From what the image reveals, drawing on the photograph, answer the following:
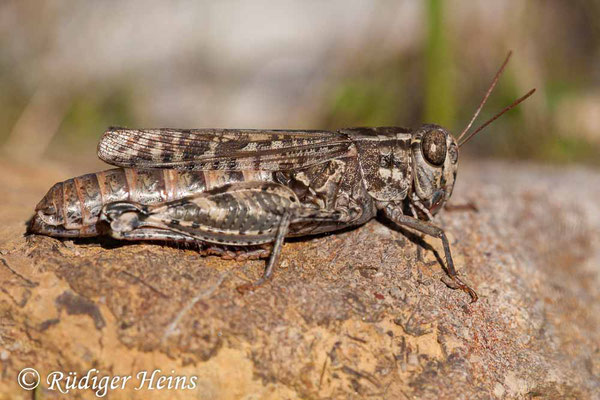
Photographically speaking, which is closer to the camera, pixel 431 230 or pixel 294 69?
pixel 431 230

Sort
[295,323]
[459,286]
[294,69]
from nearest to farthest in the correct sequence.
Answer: [295,323] → [459,286] → [294,69]

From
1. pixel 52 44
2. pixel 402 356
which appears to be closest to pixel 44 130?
pixel 52 44

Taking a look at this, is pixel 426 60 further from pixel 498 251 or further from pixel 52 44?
pixel 52 44

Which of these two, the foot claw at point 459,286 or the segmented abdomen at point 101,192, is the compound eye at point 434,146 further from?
the segmented abdomen at point 101,192

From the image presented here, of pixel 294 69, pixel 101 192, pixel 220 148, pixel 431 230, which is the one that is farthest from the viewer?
pixel 294 69

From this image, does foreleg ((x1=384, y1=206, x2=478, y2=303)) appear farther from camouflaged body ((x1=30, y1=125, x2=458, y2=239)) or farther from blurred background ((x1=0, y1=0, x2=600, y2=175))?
blurred background ((x1=0, y1=0, x2=600, y2=175))

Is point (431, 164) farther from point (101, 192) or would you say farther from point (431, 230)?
point (101, 192)

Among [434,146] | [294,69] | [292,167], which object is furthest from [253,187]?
[294,69]

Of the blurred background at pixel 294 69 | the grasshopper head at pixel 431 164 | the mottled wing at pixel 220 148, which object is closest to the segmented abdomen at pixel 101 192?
the mottled wing at pixel 220 148
